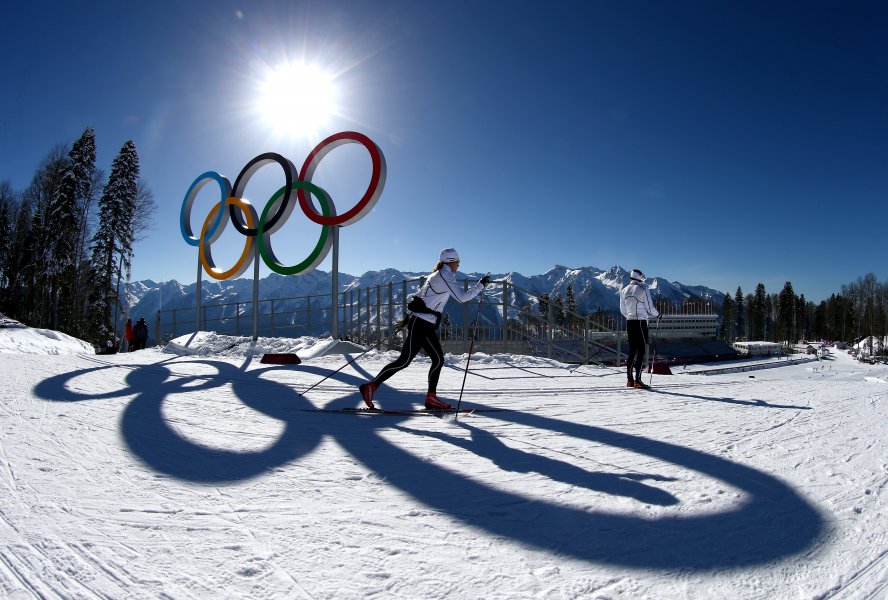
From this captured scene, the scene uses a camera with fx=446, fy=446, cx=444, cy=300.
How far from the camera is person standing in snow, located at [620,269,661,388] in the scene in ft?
22.7

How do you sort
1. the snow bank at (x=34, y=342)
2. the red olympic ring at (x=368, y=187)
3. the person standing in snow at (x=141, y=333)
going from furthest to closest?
the person standing in snow at (x=141, y=333) → the snow bank at (x=34, y=342) → the red olympic ring at (x=368, y=187)

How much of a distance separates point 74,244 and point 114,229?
2.19m

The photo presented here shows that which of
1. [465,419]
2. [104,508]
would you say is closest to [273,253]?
[465,419]

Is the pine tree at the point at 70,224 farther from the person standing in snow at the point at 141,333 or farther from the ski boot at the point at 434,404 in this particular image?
the ski boot at the point at 434,404

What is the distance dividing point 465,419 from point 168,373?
17.7ft

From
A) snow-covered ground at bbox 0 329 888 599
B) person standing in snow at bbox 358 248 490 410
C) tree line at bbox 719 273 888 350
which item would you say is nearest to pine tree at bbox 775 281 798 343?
tree line at bbox 719 273 888 350

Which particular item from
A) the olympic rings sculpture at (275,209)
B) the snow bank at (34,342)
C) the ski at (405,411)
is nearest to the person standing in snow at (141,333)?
the snow bank at (34,342)

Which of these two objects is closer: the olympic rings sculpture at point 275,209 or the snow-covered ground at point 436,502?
the snow-covered ground at point 436,502

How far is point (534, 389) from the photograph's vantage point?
20.7ft

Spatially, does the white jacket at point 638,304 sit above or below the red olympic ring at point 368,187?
below

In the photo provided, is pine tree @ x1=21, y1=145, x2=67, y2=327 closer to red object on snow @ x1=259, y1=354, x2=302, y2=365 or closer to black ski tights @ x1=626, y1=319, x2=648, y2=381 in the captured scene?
red object on snow @ x1=259, y1=354, x2=302, y2=365

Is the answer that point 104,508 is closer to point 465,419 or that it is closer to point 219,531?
point 219,531

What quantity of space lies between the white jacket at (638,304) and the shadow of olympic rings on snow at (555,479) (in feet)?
11.5

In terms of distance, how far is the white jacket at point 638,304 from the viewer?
7.09m
